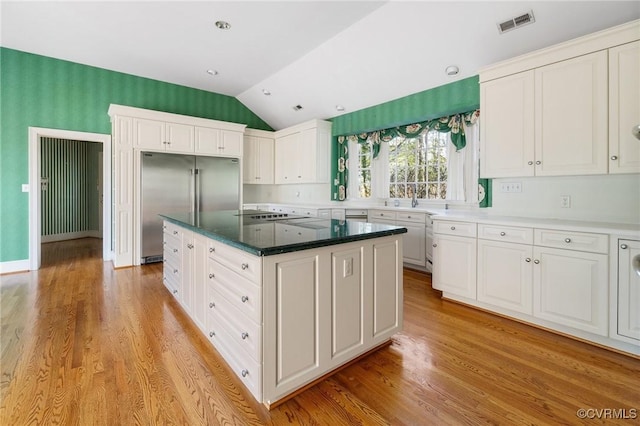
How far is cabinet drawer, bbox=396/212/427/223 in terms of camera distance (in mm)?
3957

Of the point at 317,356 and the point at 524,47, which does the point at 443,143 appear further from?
the point at 317,356

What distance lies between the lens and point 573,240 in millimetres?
2193

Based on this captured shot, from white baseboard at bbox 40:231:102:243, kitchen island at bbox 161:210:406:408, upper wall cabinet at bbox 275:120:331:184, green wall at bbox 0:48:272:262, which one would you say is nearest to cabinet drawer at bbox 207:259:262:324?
kitchen island at bbox 161:210:406:408

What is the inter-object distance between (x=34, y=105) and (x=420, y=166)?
18.2 ft

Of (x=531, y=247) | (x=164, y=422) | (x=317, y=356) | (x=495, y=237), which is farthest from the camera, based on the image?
(x=495, y=237)

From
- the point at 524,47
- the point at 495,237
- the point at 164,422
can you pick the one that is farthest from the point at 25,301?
the point at 524,47

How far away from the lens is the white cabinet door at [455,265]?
9.13ft

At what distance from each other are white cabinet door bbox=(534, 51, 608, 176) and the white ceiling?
1.61 ft

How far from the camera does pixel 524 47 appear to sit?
2.83 meters

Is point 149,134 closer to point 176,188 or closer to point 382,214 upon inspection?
point 176,188

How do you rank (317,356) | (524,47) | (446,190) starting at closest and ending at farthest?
1. (317,356)
2. (524,47)
3. (446,190)

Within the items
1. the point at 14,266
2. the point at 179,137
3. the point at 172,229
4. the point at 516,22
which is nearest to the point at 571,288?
the point at 516,22

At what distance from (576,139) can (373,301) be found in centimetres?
213

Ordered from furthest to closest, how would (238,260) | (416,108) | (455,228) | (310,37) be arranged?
1. (416,108)
2. (310,37)
3. (455,228)
4. (238,260)
